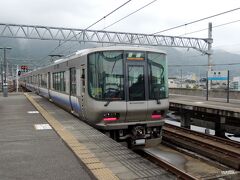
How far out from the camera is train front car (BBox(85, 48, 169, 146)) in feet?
29.0

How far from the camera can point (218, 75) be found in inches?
880

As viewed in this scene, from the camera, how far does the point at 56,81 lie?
15734mm

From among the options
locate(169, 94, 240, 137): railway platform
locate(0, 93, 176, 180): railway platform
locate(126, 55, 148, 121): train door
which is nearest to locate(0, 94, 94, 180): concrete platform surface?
locate(0, 93, 176, 180): railway platform

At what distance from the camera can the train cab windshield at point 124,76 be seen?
8.86 m

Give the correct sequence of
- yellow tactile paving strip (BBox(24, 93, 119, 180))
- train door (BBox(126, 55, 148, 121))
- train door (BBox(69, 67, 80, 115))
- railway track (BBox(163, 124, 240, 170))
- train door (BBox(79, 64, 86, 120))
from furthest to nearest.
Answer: train door (BBox(69, 67, 80, 115)), railway track (BBox(163, 124, 240, 170)), train door (BBox(79, 64, 86, 120)), train door (BBox(126, 55, 148, 121)), yellow tactile paving strip (BBox(24, 93, 119, 180))

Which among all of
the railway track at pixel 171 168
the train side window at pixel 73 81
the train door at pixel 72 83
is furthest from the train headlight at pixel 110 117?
the train door at pixel 72 83

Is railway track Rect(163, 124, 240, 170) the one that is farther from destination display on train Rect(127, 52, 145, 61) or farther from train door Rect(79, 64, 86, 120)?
train door Rect(79, 64, 86, 120)

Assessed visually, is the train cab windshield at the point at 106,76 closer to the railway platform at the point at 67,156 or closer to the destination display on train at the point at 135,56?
the destination display on train at the point at 135,56

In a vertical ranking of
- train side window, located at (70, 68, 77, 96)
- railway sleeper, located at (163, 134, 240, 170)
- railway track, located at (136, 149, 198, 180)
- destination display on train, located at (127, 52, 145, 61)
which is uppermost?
destination display on train, located at (127, 52, 145, 61)

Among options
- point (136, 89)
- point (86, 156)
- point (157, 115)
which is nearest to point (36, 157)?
point (86, 156)

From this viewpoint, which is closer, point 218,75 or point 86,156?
point 86,156

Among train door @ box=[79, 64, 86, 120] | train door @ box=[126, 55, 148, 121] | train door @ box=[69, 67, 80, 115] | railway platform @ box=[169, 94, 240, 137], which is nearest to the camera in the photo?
train door @ box=[126, 55, 148, 121]

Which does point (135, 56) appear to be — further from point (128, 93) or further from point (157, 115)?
point (157, 115)

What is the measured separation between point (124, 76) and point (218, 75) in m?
14.8
